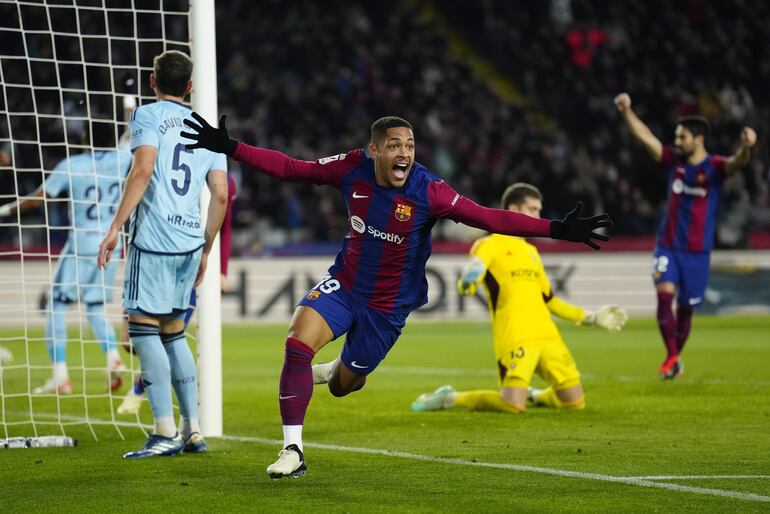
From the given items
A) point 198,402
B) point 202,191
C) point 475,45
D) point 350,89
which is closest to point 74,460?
point 198,402

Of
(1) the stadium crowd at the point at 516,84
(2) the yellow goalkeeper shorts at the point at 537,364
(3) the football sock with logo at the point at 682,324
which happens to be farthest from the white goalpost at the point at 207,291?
(1) the stadium crowd at the point at 516,84

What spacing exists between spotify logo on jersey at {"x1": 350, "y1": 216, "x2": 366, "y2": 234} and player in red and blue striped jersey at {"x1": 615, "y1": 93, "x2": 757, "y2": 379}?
609 centimetres

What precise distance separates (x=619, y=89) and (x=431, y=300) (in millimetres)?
8208

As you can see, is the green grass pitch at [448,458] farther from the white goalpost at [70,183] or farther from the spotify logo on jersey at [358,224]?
the spotify logo on jersey at [358,224]

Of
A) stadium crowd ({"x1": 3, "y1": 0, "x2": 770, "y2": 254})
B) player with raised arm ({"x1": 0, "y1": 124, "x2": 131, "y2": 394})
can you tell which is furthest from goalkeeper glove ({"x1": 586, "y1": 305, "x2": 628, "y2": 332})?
stadium crowd ({"x1": 3, "y1": 0, "x2": 770, "y2": 254})

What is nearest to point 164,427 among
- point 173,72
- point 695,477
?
point 173,72

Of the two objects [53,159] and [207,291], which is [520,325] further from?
[53,159]

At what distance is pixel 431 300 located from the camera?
20.8 metres

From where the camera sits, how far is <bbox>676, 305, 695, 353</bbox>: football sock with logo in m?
11.9

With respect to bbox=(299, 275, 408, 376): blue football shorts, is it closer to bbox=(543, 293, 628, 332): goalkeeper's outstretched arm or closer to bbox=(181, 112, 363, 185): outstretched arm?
bbox=(181, 112, 363, 185): outstretched arm

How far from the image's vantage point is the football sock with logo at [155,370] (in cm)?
694

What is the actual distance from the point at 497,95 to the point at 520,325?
758 inches

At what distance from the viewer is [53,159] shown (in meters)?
22.1

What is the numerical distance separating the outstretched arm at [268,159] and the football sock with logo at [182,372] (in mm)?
1521
